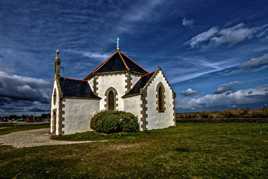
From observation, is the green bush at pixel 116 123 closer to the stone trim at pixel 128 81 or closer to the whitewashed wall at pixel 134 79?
the stone trim at pixel 128 81

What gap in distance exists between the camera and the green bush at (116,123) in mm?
17312

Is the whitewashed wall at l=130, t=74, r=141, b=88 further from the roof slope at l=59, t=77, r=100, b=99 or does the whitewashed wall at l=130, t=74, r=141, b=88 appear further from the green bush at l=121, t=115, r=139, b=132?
the green bush at l=121, t=115, r=139, b=132

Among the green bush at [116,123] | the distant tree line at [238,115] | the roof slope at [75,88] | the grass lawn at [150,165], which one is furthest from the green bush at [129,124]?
the distant tree line at [238,115]

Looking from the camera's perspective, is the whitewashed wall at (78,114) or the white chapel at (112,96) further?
the white chapel at (112,96)

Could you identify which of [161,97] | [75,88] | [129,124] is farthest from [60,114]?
[161,97]

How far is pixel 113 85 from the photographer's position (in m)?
22.2

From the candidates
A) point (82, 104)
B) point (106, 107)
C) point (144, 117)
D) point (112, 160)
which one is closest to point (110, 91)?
point (106, 107)

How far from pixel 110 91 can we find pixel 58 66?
22.0ft

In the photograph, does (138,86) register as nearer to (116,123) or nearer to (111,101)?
(111,101)

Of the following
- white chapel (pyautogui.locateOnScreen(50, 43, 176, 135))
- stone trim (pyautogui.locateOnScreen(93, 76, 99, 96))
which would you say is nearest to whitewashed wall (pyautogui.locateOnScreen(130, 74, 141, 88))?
white chapel (pyautogui.locateOnScreen(50, 43, 176, 135))

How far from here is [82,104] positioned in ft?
67.2

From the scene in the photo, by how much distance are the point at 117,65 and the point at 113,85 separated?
2593 mm

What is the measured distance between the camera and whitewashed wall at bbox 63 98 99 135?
19.2 m

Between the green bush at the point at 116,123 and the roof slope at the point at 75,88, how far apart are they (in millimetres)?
3889
